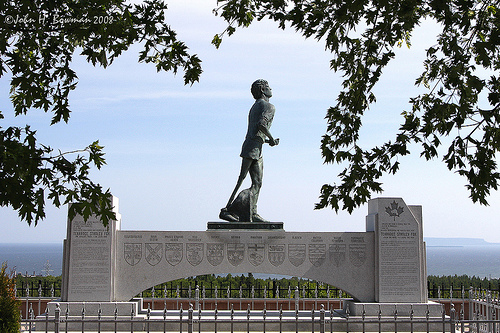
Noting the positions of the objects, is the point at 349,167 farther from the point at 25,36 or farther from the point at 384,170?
the point at 25,36

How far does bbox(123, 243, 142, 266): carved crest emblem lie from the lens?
558 inches

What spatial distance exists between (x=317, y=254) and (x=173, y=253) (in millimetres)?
3499

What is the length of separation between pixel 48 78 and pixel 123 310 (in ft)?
24.2

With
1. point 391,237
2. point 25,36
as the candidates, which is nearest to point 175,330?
point 391,237

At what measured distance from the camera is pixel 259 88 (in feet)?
50.4

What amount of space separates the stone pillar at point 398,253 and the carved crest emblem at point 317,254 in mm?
1283

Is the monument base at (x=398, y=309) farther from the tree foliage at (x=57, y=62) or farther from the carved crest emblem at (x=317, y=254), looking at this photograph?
the tree foliage at (x=57, y=62)

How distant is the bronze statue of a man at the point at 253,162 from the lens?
14.9 metres

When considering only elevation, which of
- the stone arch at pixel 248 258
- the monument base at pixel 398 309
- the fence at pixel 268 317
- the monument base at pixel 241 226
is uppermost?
the monument base at pixel 241 226

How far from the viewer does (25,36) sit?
755 centimetres

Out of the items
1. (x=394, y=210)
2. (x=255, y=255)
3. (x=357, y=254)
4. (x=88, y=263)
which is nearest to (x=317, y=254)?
(x=357, y=254)

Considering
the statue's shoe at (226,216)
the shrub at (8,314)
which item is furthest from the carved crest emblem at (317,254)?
the shrub at (8,314)

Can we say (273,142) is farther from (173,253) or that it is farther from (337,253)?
(173,253)

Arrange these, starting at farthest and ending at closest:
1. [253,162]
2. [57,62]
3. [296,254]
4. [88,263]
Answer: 1. [253,162]
2. [296,254]
3. [88,263]
4. [57,62]
